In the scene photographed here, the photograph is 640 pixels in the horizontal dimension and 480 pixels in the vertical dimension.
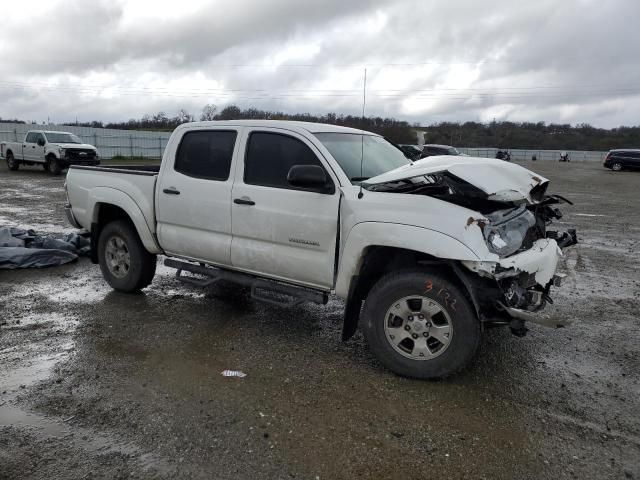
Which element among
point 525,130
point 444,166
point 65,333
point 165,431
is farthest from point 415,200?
point 525,130

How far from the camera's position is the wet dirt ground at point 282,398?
2.95m

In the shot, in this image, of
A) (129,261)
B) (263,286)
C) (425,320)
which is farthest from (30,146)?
(425,320)

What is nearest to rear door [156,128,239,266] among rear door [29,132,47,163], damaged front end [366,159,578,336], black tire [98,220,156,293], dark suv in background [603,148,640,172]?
black tire [98,220,156,293]

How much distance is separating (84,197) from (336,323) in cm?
340

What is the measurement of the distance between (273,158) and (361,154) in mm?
821

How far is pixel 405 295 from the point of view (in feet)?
12.7

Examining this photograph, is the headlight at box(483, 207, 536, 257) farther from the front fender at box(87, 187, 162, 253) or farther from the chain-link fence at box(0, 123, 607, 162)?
the chain-link fence at box(0, 123, 607, 162)

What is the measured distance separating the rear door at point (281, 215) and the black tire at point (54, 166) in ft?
68.3

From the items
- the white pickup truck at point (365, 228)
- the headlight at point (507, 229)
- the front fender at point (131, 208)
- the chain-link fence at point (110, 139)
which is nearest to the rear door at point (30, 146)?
the chain-link fence at point (110, 139)

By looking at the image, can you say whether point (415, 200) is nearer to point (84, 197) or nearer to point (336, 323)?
point (336, 323)

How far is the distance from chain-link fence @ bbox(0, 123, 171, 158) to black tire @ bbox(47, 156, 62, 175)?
468 inches

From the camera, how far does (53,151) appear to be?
22.5m

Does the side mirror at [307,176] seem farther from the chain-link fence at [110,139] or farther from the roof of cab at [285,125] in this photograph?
the chain-link fence at [110,139]

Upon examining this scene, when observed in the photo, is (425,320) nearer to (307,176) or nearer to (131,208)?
(307,176)
